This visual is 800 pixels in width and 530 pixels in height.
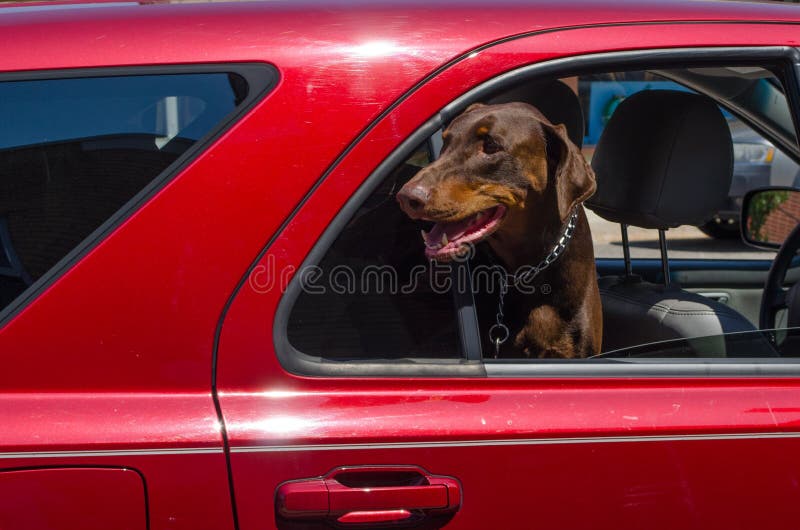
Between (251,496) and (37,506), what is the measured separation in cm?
33

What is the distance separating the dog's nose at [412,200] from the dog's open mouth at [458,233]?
A: 0.07m

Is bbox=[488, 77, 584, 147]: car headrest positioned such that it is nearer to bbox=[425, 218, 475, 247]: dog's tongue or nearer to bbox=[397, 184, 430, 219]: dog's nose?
bbox=[425, 218, 475, 247]: dog's tongue

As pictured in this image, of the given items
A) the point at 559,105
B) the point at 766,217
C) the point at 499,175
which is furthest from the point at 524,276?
the point at 766,217

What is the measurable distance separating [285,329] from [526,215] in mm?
931

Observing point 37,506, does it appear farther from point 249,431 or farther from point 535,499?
point 535,499

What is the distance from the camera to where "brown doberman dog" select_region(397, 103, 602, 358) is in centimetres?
221

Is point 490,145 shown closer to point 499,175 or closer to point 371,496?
point 499,175

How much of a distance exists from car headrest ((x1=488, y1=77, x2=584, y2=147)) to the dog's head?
1.45 ft

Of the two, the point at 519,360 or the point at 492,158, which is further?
the point at 492,158

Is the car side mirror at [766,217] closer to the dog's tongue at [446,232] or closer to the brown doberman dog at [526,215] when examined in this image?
the brown doberman dog at [526,215]

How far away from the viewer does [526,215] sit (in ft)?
7.65

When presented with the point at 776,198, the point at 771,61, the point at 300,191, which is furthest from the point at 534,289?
the point at 776,198

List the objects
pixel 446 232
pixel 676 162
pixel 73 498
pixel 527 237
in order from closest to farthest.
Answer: pixel 73 498
pixel 446 232
pixel 527 237
pixel 676 162

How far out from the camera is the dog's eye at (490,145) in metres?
2.31
